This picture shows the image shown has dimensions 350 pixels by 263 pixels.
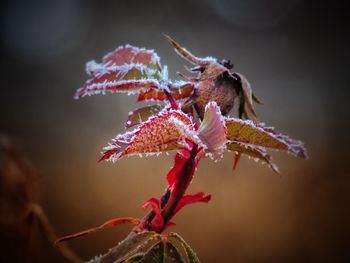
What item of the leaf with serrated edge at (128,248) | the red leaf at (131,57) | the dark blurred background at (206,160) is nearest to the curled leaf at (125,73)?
the red leaf at (131,57)

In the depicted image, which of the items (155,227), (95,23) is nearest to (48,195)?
(95,23)

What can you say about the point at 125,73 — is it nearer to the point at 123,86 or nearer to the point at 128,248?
the point at 123,86

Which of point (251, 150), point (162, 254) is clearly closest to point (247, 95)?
point (251, 150)

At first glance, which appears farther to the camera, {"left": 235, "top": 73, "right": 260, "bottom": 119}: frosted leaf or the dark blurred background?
the dark blurred background

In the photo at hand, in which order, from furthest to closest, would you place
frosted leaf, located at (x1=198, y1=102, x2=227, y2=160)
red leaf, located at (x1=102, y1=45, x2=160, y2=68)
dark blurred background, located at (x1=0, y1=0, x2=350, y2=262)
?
1. dark blurred background, located at (x1=0, y1=0, x2=350, y2=262)
2. red leaf, located at (x1=102, y1=45, x2=160, y2=68)
3. frosted leaf, located at (x1=198, y1=102, x2=227, y2=160)

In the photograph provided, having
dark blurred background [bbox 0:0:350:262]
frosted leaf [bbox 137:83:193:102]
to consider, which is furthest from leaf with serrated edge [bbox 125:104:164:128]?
dark blurred background [bbox 0:0:350:262]

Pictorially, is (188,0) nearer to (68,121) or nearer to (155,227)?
(68,121)

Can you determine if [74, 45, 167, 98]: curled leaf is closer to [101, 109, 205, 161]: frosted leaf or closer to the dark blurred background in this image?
[101, 109, 205, 161]: frosted leaf
